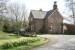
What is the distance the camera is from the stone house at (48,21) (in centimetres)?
6994

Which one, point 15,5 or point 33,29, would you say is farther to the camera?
point 15,5

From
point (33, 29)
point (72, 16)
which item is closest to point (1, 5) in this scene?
point (72, 16)

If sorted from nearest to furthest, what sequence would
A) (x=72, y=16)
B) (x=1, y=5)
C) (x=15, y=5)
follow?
(x=72, y=16), (x=1, y=5), (x=15, y=5)

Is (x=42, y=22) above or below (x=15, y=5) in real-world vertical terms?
below

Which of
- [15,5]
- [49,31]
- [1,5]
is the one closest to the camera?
[1,5]

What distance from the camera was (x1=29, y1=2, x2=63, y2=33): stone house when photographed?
69938mm

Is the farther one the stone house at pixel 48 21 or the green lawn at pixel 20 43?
the stone house at pixel 48 21

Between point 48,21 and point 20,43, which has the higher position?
point 48,21

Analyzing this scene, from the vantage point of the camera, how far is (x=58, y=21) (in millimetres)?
70750

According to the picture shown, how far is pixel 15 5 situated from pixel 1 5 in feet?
138

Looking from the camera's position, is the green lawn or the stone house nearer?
the green lawn

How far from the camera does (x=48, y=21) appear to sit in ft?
232

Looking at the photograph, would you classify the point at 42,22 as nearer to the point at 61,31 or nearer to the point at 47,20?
the point at 47,20

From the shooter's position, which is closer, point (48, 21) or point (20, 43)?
point (20, 43)
